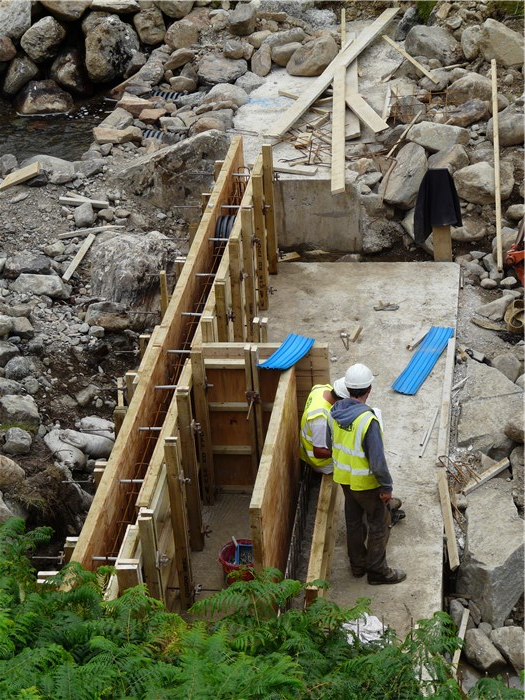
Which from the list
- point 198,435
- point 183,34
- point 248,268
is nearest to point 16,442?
point 198,435

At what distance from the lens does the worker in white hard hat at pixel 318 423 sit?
9.13 metres

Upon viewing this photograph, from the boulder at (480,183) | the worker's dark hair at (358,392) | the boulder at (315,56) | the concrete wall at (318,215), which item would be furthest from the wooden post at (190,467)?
the boulder at (315,56)

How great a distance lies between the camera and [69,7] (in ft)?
70.6

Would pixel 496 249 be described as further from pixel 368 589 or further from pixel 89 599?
pixel 89 599

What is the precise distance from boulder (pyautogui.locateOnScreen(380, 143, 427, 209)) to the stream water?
21.7ft

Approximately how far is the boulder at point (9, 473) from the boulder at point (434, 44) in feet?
36.0

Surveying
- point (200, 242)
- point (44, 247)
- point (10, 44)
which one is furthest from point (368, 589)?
point (10, 44)

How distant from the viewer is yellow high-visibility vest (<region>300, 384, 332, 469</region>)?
9.16m

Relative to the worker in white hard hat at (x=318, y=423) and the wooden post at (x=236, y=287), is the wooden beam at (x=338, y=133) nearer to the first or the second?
the wooden post at (x=236, y=287)

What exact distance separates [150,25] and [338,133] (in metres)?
7.48

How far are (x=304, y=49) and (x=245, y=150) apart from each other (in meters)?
3.24

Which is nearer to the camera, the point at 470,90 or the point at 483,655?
the point at 483,655

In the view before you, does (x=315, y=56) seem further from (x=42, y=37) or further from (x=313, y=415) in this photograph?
(x=313, y=415)

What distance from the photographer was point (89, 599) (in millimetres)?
6777
